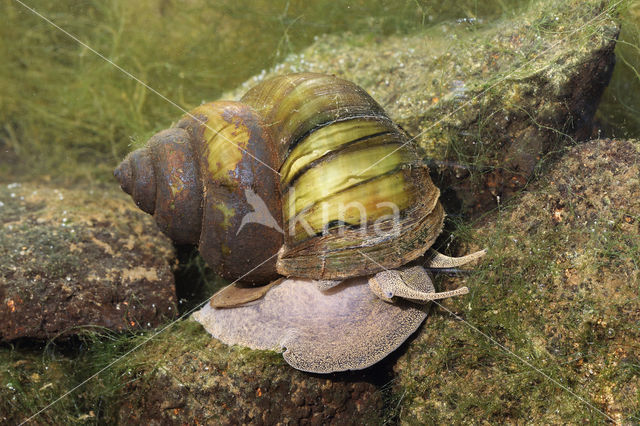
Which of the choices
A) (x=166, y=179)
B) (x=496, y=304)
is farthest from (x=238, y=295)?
(x=496, y=304)

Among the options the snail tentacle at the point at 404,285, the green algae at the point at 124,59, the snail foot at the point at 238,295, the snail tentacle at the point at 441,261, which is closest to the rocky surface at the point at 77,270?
the snail foot at the point at 238,295

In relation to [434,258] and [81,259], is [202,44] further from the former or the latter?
[434,258]

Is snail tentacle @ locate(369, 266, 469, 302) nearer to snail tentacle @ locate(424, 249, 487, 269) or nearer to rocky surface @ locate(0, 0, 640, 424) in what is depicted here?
snail tentacle @ locate(424, 249, 487, 269)

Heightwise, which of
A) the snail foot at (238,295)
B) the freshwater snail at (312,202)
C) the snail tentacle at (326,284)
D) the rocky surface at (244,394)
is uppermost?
the freshwater snail at (312,202)

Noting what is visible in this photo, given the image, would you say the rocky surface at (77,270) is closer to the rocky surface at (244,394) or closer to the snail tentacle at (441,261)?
the rocky surface at (244,394)

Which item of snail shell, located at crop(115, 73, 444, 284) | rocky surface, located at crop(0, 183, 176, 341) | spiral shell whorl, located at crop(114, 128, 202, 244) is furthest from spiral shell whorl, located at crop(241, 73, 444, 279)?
rocky surface, located at crop(0, 183, 176, 341)

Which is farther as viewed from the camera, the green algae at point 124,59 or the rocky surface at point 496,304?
the green algae at point 124,59

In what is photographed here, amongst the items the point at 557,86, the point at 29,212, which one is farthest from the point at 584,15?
the point at 29,212
